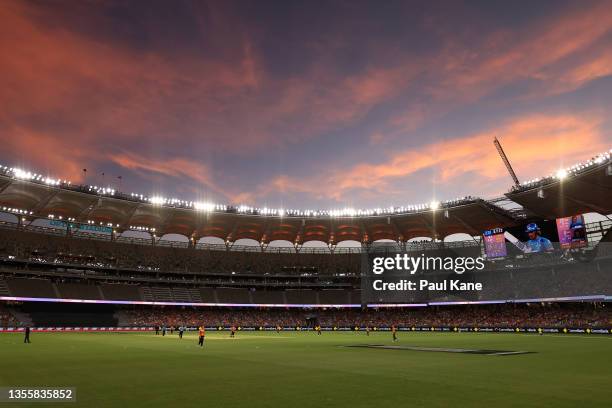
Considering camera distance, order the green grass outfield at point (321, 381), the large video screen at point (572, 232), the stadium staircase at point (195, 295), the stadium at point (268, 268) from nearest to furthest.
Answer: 1. the green grass outfield at point (321, 381)
2. the large video screen at point (572, 232)
3. the stadium at point (268, 268)
4. the stadium staircase at point (195, 295)

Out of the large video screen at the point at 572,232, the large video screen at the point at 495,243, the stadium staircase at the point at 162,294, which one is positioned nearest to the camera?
the large video screen at the point at 572,232

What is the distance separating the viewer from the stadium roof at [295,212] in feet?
215

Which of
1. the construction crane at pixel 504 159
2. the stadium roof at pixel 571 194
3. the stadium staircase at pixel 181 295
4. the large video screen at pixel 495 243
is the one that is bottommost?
the stadium staircase at pixel 181 295

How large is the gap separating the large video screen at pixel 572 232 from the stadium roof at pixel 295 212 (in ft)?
11.7

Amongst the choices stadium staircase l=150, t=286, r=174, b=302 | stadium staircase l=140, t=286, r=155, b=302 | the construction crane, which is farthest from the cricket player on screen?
stadium staircase l=140, t=286, r=155, b=302

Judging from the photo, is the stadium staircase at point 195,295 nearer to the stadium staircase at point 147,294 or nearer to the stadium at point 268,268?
the stadium at point 268,268

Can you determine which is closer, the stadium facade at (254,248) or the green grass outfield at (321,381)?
the green grass outfield at (321,381)

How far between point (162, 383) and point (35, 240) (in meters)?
80.3

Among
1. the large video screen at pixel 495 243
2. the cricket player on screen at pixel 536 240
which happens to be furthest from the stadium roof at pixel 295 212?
the large video screen at pixel 495 243

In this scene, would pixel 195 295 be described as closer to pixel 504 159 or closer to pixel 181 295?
pixel 181 295

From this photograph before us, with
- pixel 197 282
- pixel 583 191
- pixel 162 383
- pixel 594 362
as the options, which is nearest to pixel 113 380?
pixel 162 383

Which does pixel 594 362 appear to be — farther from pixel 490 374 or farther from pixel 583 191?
pixel 583 191

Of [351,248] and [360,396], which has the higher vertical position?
[351,248]

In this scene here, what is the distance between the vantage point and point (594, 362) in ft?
77.0
